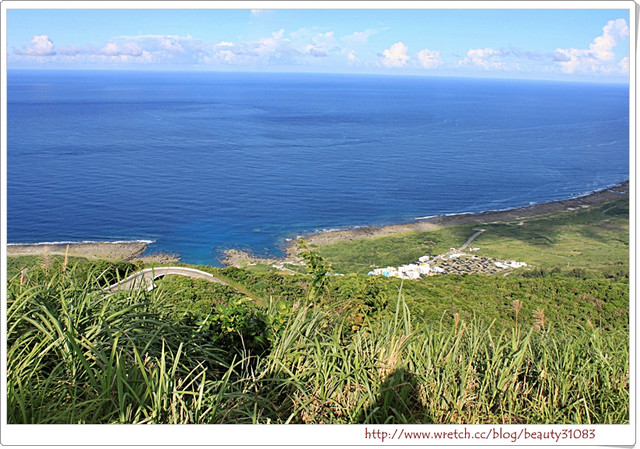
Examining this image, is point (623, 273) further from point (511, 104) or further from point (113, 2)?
point (511, 104)

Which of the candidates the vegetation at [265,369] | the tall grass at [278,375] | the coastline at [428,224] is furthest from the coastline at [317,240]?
the tall grass at [278,375]

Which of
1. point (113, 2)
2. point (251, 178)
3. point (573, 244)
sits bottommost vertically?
point (573, 244)

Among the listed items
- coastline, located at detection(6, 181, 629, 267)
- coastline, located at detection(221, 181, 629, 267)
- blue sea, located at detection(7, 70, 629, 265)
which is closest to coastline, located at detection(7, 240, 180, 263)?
coastline, located at detection(6, 181, 629, 267)

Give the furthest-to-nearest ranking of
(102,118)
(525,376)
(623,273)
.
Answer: (102,118), (623,273), (525,376)

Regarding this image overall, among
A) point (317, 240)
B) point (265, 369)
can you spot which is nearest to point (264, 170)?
point (317, 240)

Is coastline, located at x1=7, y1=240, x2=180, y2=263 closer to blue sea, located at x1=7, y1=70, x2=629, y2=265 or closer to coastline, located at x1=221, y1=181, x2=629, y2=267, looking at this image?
blue sea, located at x1=7, y1=70, x2=629, y2=265
